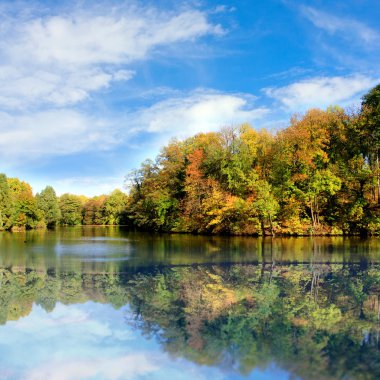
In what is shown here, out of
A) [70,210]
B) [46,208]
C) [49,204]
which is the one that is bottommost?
[70,210]

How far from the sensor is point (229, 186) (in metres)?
43.7

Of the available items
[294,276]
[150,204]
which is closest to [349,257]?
[294,276]

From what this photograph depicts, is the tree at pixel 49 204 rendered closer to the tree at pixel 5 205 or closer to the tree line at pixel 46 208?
the tree line at pixel 46 208

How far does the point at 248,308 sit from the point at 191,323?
200cm

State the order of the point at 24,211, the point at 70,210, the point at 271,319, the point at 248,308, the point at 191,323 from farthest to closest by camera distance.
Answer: the point at 70,210 < the point at 24,211 < the point at 248,308 < the point at 271,319 < the point at 191,323

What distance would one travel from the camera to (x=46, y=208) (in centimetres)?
8862

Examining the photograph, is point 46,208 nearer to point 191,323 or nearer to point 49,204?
point 49,204

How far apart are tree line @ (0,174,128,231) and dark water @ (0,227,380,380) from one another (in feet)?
198

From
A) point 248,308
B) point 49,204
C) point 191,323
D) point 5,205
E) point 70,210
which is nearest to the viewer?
point 191,323

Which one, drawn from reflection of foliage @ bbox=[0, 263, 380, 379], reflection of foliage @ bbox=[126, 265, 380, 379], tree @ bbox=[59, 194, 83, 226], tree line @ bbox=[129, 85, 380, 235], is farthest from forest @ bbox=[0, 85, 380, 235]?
tree @ bbox=[59, 194, 83, 226]

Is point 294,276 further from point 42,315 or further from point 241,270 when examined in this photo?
Answer: point 42,315

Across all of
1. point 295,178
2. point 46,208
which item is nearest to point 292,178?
point 295,178

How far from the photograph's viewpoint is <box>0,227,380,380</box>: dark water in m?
6.76

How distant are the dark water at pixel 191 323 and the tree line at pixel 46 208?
60.3 meters
